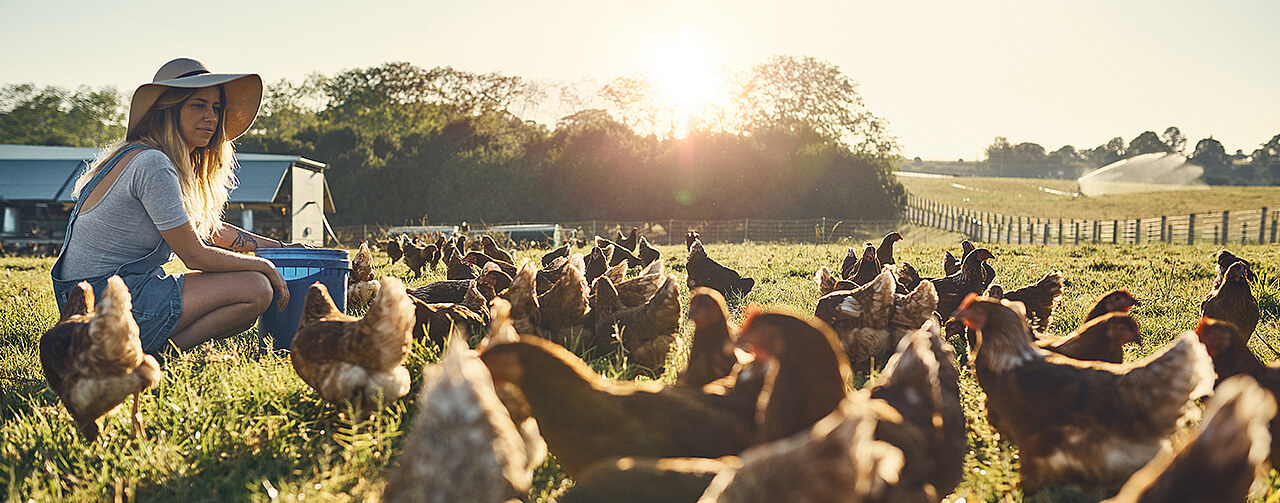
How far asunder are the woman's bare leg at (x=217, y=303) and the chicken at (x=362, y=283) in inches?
108

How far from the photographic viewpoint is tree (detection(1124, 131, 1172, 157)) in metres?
111

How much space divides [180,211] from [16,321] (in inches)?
129


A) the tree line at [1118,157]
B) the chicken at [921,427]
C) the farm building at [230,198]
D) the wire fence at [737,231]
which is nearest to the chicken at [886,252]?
the chicken at [921,427]

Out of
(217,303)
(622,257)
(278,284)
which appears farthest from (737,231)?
(217,303)

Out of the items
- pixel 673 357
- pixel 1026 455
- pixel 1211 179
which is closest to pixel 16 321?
pixel 673 357

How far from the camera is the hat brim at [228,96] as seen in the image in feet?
13.6

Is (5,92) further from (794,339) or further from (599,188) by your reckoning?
(794,339)

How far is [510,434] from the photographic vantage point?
2.00 metres

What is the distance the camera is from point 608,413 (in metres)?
2.62

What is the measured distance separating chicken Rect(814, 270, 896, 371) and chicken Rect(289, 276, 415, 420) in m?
3.07

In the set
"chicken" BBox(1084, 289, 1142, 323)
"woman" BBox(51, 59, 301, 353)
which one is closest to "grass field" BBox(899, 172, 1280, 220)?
"chicken" BBox(1084, 289, 1142, 323)

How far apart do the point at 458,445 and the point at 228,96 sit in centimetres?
380

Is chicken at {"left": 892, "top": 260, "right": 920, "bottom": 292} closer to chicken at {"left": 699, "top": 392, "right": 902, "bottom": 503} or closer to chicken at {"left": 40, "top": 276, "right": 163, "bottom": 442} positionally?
chicken at {"left": 699, "top": 392, "right": 902, "bottom": 503}

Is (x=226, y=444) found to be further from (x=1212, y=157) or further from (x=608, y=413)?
(x=1212, y=157)
